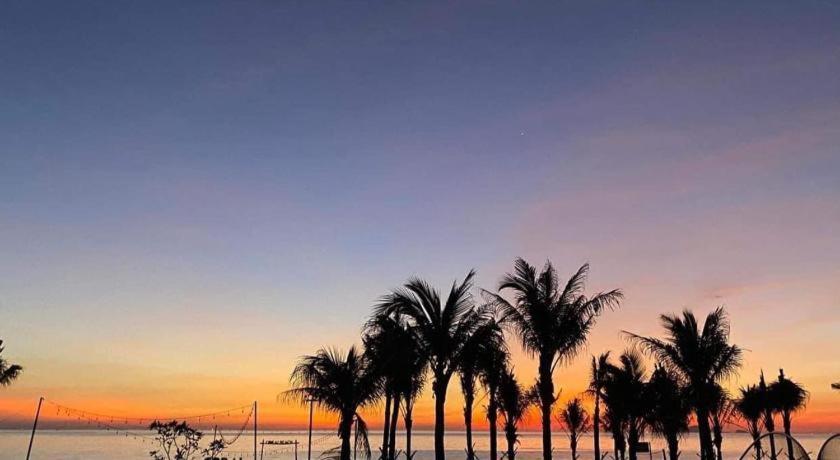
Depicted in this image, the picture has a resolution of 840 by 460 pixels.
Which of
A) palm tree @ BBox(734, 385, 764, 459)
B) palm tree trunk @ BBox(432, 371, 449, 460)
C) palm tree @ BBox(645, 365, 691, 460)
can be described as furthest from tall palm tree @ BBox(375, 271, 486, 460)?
palm tree @ BBox(734, 385, 764, 459)

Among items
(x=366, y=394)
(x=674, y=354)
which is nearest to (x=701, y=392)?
(x=674, y=354)

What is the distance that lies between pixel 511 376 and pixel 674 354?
1775cm

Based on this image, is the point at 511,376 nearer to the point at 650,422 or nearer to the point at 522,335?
the point at 650,422

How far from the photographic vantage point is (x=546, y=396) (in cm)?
2575

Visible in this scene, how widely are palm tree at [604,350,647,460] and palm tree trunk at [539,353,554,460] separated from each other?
19040mm

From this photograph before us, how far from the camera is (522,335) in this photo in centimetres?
2711

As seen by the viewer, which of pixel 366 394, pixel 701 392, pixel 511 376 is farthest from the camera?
pixel 511 376

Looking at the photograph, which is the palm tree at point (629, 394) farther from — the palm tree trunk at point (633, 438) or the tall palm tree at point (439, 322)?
the tall palm tree at point (439, 322)

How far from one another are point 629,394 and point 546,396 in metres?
20.4

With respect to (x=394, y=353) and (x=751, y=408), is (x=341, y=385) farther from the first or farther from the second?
(x=751, y=408)

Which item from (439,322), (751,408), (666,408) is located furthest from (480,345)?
(751,408)

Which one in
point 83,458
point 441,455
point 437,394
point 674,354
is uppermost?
point 674,354

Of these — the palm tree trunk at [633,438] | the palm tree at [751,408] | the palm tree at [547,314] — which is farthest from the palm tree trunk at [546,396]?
the palm tree at [751,408]

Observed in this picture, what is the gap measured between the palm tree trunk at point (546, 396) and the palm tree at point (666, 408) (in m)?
15.8
